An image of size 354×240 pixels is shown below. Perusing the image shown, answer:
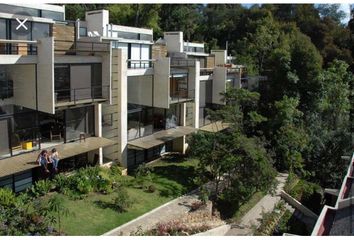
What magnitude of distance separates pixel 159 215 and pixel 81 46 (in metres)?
11.9

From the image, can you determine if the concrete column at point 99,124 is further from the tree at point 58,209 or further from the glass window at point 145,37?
the glass window at point 145,37

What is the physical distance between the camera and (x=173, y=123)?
109 feet

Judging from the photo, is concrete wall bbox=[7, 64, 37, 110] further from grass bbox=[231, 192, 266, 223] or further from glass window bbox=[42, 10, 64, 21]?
grass bbox=[231, 192, 266, 223]

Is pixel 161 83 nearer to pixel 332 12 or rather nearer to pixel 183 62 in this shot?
pixel 183 62

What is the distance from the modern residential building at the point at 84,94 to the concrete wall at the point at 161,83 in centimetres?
7

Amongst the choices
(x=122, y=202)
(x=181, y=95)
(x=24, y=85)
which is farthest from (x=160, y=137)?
(x=24, y=85)

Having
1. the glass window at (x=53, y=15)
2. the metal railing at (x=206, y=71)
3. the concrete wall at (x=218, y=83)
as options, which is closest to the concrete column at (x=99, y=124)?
the glass window at (x=53, y=15)

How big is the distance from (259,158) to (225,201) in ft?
12.0

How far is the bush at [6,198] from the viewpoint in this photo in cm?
1996

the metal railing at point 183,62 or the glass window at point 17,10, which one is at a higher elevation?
the glass window at point 17,10

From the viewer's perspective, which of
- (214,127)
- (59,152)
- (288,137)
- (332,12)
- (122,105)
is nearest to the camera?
(59,152)

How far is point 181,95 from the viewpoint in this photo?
33.4 m

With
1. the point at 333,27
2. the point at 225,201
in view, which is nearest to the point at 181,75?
the point at 225,201

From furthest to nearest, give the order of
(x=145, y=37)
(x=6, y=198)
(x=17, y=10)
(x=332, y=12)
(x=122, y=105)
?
(x=332, y=12)
(x=145, y=37)
(x=122, y=105)
(x=17, y=10)
(x=6, y=198)
